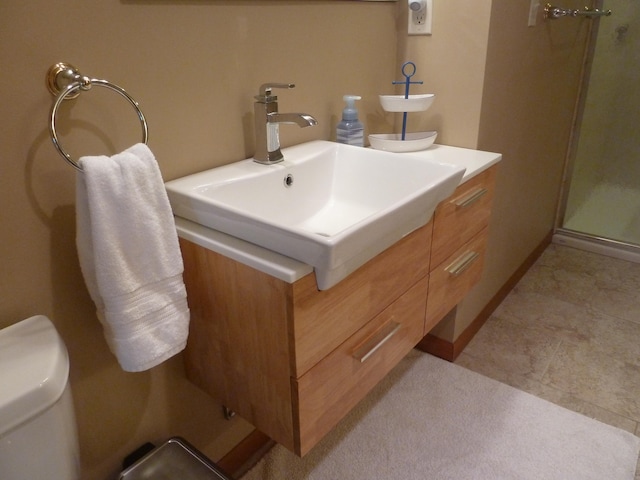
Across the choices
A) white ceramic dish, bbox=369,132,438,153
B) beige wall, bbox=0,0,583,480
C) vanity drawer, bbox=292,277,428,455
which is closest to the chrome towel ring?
beige wall, bbox=0,0,583,480

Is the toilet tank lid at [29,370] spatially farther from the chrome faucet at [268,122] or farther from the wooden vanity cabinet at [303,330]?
the chrome faucet at [268,122]

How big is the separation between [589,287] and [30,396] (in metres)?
2.33

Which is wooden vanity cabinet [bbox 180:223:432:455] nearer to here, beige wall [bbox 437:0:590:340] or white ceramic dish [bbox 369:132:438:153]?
white ceramic dish [bbox 369:132:438:153]

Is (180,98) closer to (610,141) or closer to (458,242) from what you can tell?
(458,242)

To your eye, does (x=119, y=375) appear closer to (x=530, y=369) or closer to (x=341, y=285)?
(x=341, y=285)

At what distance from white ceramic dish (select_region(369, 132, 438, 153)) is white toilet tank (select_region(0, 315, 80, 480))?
3.28ft

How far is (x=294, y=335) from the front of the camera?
0.83 metres

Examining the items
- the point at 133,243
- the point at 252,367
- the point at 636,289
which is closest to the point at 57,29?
the point at 133,243

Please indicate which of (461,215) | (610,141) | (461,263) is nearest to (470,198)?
(461,215)

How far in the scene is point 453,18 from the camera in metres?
1.42

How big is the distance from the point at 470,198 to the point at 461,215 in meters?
0.05

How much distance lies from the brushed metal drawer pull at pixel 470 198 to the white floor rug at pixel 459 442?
0.73 metres

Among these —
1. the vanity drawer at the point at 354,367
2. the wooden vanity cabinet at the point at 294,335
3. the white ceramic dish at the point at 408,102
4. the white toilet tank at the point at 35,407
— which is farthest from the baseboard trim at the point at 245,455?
the white ceramic dish at the point at 408,102

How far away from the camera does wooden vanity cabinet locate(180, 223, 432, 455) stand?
0.86 m
